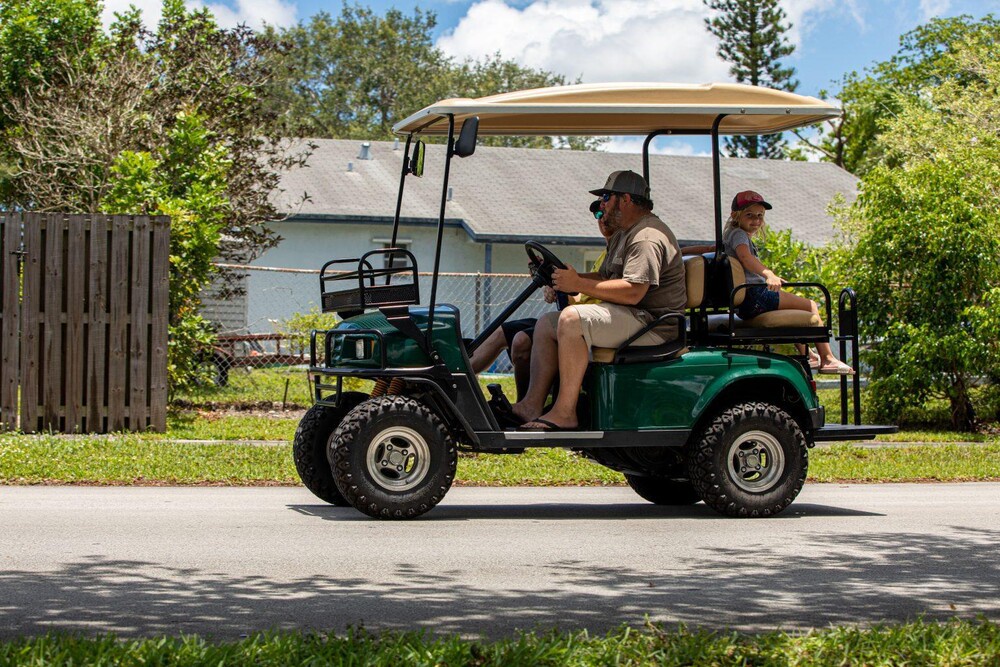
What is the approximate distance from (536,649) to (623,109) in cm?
453

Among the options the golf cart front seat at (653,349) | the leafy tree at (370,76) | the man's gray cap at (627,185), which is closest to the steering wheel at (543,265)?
A: the man's gray cap at (627,185)

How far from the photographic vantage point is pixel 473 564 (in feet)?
23.4

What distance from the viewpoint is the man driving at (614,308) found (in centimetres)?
866

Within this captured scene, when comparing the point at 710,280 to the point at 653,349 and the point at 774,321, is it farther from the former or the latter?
the point at 653,349

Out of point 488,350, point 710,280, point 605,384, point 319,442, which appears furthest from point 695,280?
point 319,442

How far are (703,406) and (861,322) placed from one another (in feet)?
29.9

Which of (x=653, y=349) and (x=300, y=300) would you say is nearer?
(x=653, y=349)

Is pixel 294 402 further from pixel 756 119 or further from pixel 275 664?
pixel 275 664

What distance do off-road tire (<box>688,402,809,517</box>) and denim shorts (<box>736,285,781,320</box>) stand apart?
598 millimetres

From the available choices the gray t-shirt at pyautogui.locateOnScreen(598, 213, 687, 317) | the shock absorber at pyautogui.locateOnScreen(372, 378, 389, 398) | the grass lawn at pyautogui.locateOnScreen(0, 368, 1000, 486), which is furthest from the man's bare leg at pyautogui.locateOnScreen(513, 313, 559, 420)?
the grass lawn at pyautogui.locateOnScreen(0, 368, 1000, 486)

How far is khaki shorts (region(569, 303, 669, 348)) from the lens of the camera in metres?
8.64

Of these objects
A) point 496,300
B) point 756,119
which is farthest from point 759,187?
point 756,119

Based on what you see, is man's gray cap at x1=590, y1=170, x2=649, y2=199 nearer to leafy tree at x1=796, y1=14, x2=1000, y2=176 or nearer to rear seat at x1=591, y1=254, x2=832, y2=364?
rear seat at x1=591, y1=254, x2=832, y2=364

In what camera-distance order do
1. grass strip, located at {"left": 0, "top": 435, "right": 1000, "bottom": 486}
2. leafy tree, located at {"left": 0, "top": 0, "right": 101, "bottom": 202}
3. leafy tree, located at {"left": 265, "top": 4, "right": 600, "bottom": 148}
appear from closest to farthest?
grass strip, located at {"left": 0, "top": 435, "right": 1000, "bottom": 486}
leafy tree, located at {"left": 0, "top": 0, "right": 101, "bottom": 202}
leafy tree, located at {"left": 265, "top": 4, "right": 600, "bottom": 148}
